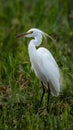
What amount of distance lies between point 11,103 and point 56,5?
149 inches

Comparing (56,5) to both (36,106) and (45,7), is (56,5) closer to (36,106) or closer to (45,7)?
(45,7)

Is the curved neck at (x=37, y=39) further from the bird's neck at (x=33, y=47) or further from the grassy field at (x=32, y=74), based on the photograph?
the grassy field at (x=32, y=74)

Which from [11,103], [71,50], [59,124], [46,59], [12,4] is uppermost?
[12,4]

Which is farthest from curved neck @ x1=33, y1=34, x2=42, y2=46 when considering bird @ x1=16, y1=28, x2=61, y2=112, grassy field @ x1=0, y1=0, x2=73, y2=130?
grassy field @ x1=0, y1=0, x2=73, y2=130

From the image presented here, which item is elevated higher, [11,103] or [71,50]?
[71,50]

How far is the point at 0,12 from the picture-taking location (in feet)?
33.5

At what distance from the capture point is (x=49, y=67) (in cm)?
627

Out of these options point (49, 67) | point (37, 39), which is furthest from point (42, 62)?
point (37, 39)

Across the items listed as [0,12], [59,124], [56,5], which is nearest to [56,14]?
[56,5]

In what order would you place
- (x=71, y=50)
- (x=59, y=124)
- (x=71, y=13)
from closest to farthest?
(x=59, y=124) < (x=71, y=50) < (x=71, y=13)

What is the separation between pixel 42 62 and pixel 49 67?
0.30ft

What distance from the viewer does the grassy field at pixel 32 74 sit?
5.79 meters

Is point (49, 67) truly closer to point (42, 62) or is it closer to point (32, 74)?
point (42, 62)

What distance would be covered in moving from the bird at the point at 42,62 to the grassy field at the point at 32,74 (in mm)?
104
